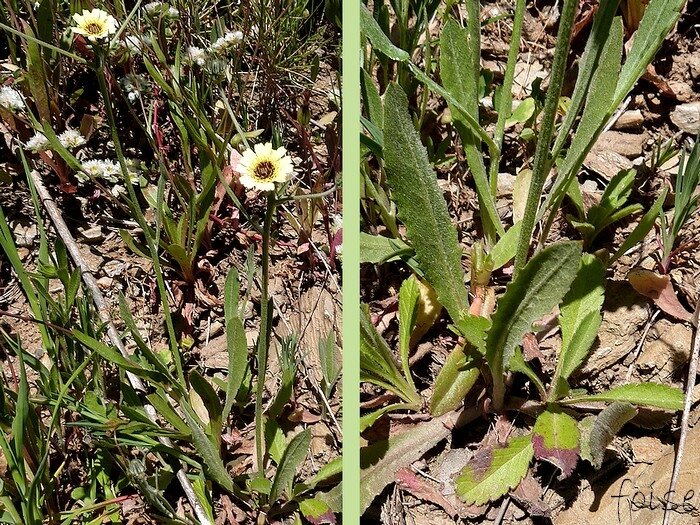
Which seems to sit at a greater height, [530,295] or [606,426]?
[530,295]

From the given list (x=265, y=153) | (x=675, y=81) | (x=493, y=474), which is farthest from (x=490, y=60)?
(x=493, y=474)

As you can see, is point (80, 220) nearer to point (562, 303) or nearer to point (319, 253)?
point (319, 253)

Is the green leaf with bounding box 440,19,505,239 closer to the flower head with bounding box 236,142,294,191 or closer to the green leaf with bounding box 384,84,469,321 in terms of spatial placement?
the green leaf with bounding box 384,84,469,321

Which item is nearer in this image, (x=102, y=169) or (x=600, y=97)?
(x=600, y=97)

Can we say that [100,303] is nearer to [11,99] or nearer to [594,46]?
[11,99]

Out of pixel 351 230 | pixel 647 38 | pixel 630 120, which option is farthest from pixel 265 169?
pixel 630 120

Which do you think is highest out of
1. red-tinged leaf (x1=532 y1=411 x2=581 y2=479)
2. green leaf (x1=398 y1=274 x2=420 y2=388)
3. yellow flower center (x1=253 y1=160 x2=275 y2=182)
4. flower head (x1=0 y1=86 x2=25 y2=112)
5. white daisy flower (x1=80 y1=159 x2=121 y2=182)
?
flower head (x1=0 y1=86 x2=25 y2=112)

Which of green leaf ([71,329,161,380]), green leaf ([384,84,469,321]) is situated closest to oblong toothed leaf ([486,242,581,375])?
green leaf ([384,84,469,321])
